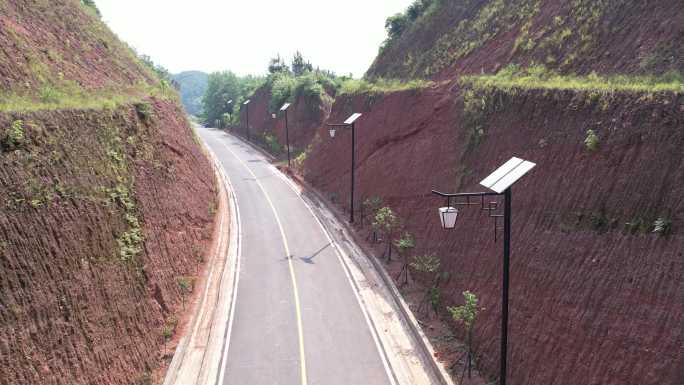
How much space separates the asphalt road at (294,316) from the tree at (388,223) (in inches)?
92.3

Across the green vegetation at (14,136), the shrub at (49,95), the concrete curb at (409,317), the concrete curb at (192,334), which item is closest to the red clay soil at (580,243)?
the concrete curb at (409,317)

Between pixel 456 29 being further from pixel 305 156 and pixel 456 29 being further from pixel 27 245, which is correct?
pixel 27 245

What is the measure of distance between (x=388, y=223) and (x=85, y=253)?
41.4 ft

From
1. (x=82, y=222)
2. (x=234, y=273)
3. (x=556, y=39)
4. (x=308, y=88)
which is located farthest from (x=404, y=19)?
(x=82, y=222)

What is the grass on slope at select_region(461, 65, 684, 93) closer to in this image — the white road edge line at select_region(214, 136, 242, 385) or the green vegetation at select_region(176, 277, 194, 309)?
the white road edge line at select_region(214, 136, 242, 385)

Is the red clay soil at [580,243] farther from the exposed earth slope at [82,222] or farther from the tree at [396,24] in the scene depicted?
the tree at [396,24]

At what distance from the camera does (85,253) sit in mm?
11969

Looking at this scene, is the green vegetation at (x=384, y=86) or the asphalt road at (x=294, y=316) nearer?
the asphalt road at (x=294, y=316)

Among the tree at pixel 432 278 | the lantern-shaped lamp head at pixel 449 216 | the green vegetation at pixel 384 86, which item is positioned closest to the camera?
the lantern-shaped lamp head at pixel 449 216

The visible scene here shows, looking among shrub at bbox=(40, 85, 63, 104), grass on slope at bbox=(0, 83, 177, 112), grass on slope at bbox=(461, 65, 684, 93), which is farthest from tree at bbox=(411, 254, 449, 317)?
shrub at bbox=(40, 85, 63, 104)

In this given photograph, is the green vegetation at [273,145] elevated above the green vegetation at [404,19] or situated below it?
below

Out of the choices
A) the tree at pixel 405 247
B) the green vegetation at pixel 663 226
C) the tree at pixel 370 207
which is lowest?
the tree at pixel 405 247

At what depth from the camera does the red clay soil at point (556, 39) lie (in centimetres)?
1655

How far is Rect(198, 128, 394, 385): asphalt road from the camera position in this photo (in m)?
13.0
